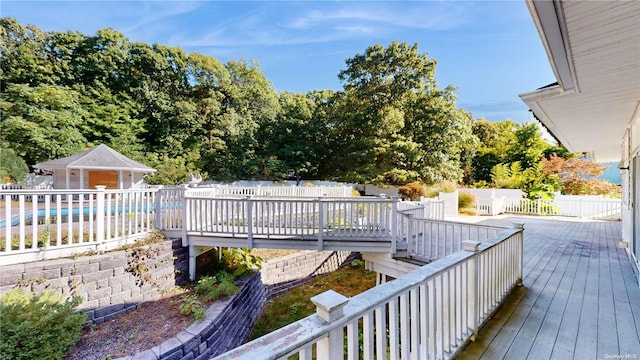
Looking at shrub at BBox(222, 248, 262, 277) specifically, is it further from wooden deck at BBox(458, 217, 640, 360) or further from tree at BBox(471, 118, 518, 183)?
tree at BBox(471, 118, 518, 183)

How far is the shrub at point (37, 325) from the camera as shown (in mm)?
2811

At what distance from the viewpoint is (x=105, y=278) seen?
4.04m

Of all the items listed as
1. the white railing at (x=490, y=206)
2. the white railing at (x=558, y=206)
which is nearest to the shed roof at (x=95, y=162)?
the white railing at (x=490, y=206)

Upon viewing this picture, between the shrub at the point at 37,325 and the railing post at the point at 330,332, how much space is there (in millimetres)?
3816

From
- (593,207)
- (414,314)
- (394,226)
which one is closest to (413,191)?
(593,207)

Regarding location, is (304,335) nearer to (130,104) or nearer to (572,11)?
(572,11)

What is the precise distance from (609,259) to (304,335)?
22.1 feet

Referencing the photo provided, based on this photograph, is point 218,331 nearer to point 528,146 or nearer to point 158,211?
point 158,211

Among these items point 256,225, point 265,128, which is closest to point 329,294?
point 256,225

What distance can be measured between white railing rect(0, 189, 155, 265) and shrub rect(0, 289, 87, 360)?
2.37 feet

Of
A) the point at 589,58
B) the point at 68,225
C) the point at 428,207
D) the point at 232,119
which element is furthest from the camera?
the point at 232,119

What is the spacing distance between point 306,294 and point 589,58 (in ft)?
22.3

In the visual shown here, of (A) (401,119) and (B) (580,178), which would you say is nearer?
(B) (580,178)

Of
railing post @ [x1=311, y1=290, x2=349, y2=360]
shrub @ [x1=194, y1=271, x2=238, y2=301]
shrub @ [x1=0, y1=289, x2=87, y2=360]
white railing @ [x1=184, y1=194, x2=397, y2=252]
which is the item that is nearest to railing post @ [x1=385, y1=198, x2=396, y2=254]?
white railing @ [x1=184, y1=194, x2=397, y2=252]
